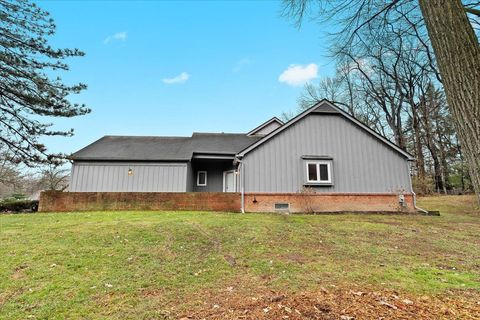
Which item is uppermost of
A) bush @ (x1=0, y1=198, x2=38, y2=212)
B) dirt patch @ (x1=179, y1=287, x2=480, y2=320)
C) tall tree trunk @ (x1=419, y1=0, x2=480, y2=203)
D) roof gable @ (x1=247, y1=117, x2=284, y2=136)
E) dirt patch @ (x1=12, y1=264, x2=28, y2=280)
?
roof gable @ (x1=247, y1=117, x2=284, y2=136)

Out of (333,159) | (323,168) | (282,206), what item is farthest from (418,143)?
(282,206)

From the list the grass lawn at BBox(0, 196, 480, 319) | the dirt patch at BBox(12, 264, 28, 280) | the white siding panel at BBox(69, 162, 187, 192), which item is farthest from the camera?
the white siding panel at BBox(69, 162, 187, 192)

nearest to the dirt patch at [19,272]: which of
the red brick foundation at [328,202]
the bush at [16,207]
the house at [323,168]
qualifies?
the house at [323,168]

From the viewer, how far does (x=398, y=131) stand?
29828 millimetres

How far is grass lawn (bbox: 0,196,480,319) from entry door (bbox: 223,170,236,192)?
9.42 meters

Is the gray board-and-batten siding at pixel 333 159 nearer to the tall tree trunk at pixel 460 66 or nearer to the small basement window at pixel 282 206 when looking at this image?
the small basement window at pixel 282 206

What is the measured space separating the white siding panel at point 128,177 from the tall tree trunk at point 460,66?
1496 centimetres

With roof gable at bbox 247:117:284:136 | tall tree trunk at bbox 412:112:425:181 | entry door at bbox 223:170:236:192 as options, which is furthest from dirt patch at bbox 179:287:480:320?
tall tree trunk at bbox 412:112:425:181

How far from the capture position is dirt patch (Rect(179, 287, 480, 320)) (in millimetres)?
3059

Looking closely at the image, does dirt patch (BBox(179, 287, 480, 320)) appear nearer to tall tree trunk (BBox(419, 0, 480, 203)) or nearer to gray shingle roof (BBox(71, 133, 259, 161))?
tall tree trunk (BBox(419, 0, 480, 203))

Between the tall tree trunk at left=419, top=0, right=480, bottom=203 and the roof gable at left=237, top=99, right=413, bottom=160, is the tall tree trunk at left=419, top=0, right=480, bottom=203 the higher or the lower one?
the lower one

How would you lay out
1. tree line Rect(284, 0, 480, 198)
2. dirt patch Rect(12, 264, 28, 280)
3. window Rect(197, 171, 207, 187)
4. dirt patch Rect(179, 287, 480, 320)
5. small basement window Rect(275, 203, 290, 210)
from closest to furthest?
dirt patch Rect(179, 287, 480, 320), dirt patch Rect(12, 264, 28, 280), small basement window Rect(275, 203, 290, 210), window Rect(197, 171, 207, 187), tree line Rect(284, 0, 480, 198)

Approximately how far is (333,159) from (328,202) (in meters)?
2.25

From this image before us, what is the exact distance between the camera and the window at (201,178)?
1905 cm
